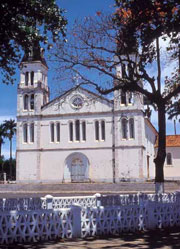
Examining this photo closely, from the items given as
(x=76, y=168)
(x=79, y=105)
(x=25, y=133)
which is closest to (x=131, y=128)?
(x=79, y=105)

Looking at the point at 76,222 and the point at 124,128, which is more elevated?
the point at 124,128

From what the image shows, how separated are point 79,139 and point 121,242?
36.9m

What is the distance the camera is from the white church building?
144ft

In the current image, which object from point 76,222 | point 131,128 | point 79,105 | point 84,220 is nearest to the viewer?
point 76,222

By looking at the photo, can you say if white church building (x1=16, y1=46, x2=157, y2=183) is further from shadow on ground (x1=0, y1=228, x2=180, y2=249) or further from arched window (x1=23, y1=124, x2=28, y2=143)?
shadow on ground (x1=0, y1=228, x2=180, y2=249)

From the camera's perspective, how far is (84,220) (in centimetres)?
934

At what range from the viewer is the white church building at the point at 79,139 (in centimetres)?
4397

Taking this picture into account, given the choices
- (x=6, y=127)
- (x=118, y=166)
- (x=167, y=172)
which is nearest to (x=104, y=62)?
(x=118, y=166)

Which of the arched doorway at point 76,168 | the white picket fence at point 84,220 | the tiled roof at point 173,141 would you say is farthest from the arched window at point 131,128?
the white picket fence at point 84,220

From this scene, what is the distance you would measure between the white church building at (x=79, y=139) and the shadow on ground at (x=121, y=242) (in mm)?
34282

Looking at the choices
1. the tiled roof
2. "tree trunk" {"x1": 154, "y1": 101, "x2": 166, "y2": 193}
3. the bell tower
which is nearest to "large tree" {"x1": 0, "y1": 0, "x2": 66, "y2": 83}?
"tree trunk" {"x1": 154, "y1": 101, "x2": 166, "y2": 193}

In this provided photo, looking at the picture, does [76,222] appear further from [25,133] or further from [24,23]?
[25,133]

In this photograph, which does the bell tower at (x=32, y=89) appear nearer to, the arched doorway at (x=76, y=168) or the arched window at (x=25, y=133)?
the arched window at (x=25, y=133)

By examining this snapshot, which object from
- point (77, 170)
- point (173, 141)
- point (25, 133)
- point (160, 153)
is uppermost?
point (25, 133)
